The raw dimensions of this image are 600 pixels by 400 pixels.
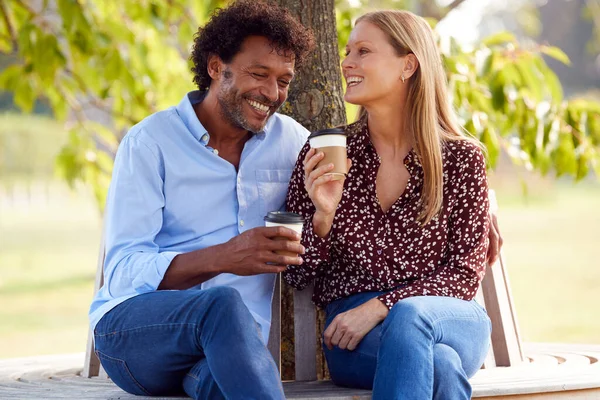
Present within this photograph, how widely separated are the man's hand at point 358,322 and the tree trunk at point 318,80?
0.75 meters

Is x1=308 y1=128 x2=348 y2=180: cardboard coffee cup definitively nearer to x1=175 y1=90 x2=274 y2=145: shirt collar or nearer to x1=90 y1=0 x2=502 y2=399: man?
x1=90 y1=0 x2=502 y2=399: man

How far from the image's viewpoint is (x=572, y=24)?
47688 mm

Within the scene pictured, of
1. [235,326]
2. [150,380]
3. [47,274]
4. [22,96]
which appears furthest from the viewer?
[47,274]

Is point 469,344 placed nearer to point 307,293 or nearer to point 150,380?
point 307,293

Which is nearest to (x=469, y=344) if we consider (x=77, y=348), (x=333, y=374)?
(x=333, y=374)

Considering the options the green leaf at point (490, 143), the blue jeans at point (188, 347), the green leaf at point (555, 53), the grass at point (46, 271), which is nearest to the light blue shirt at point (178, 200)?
the blue jeans at point (188, 347)

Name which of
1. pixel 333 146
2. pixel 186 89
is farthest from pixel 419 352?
pixel 186 89

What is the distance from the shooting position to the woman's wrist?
3.22 metres

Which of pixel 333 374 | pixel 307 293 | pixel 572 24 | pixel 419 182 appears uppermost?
pixel 572 24

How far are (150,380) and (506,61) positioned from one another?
2.57 m

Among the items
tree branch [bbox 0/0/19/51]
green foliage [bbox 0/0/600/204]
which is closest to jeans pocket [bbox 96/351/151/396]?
green foliage [bbox 0/0/600/204]

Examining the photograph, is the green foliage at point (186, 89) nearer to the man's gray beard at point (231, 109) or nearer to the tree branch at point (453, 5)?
the tree branch at point (453, 5)

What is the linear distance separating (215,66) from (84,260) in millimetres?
15916

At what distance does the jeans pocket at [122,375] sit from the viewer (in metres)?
Result: 2.98
